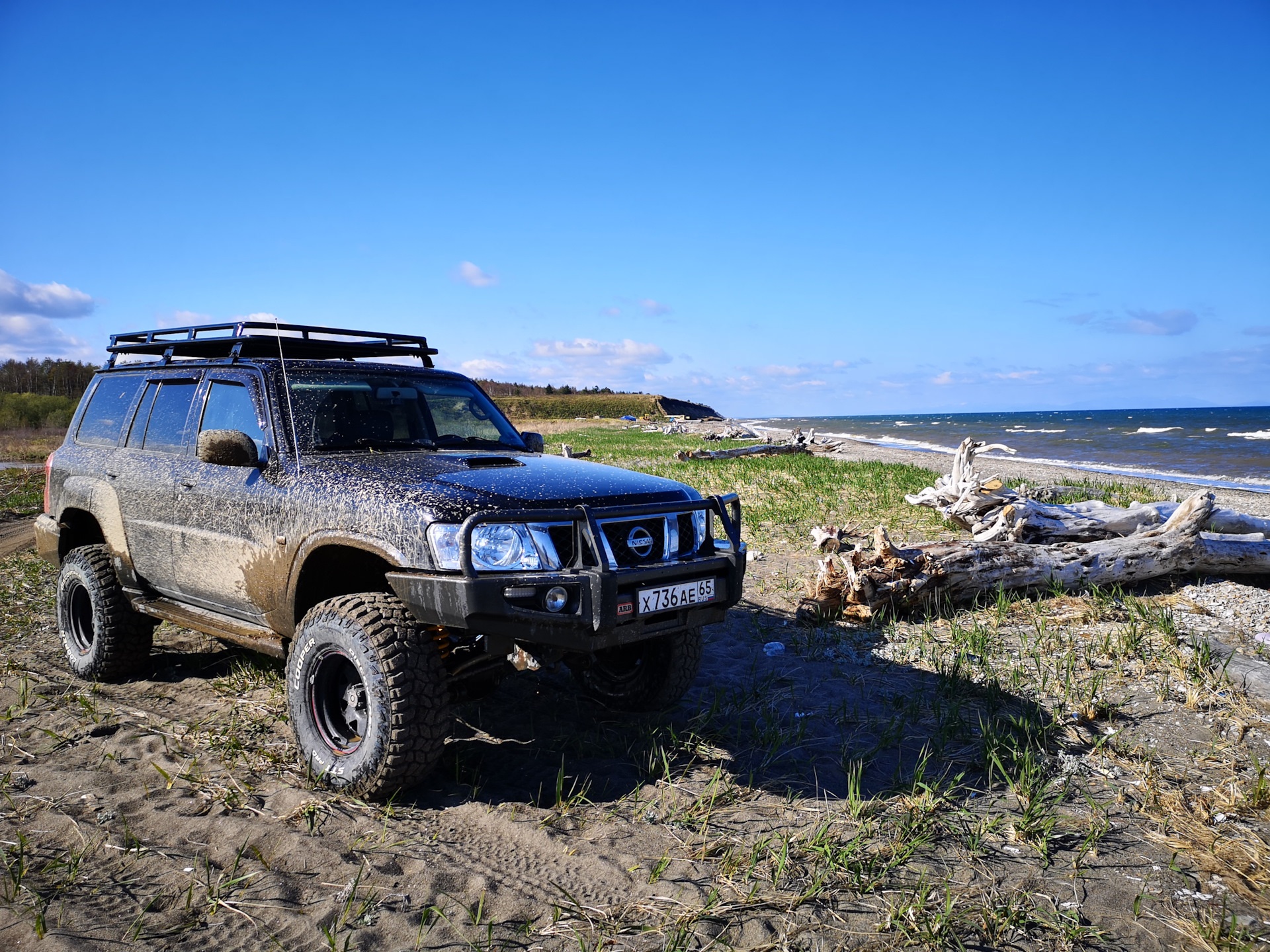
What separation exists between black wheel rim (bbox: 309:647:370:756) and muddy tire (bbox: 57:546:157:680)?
2.32 metres

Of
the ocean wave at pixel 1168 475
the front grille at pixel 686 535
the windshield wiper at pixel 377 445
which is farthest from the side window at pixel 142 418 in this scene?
the ocean wave at pixel 1168 475

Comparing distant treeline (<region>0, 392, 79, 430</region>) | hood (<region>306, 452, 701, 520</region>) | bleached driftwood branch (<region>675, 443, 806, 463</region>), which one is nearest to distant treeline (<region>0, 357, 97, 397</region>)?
distant treeline (<region>0, 392, 79, 430</region>)

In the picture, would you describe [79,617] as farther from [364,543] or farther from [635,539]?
[635,539]

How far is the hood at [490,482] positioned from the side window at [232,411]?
59 centimetres

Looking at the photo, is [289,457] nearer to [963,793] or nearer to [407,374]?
[407,374]

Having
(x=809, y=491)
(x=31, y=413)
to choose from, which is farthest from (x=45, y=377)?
(x=809, y=491)

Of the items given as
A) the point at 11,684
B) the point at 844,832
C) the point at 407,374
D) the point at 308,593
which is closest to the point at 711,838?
the point at 844,832

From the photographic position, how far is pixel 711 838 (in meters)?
3.18

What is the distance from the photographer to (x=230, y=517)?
4.18m

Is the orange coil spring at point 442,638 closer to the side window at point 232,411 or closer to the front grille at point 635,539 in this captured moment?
the front grille at point 635,539

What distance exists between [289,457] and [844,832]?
323cm

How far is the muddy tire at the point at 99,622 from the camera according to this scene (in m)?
→ 5.01

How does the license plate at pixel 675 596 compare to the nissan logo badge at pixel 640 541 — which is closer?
the license plate at pixel 675 596

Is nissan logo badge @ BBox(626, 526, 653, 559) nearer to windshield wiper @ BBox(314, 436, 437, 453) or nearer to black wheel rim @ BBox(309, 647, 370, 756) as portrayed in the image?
black wheel rim @ BBox(309, 647, 370, 756)
